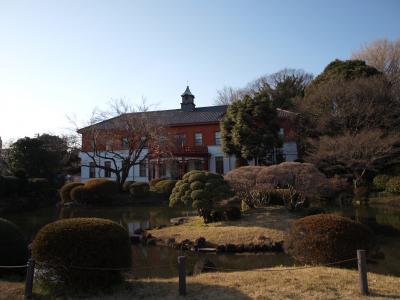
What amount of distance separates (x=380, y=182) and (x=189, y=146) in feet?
56.6

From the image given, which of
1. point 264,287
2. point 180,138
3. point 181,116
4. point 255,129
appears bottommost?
point 264,287

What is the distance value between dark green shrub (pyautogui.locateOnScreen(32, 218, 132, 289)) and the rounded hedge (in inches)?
168

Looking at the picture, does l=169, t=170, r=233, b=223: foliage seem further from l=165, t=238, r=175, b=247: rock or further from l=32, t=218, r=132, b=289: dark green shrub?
l=32, t=218, r=132, b=289: dark green shrub

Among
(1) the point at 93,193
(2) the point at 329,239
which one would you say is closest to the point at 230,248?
(2) the point at 329,239

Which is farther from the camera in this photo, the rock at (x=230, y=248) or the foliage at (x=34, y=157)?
the foliage at (x=34, y=157)

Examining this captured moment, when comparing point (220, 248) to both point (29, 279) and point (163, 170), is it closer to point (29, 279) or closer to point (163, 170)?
point (29, 279)

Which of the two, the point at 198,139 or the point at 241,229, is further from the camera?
the point at 198,139

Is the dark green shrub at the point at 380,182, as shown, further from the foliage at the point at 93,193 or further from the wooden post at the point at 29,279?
the wooden post at the point at 29,279

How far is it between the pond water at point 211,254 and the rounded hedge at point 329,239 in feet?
4.68

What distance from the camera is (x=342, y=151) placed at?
87.1ft

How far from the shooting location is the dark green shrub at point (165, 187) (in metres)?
30.3

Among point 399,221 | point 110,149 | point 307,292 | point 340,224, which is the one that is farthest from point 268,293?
point 110,149

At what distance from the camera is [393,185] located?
86.3 ft

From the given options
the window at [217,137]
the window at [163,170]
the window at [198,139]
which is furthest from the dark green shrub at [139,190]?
the window at [217,137]
